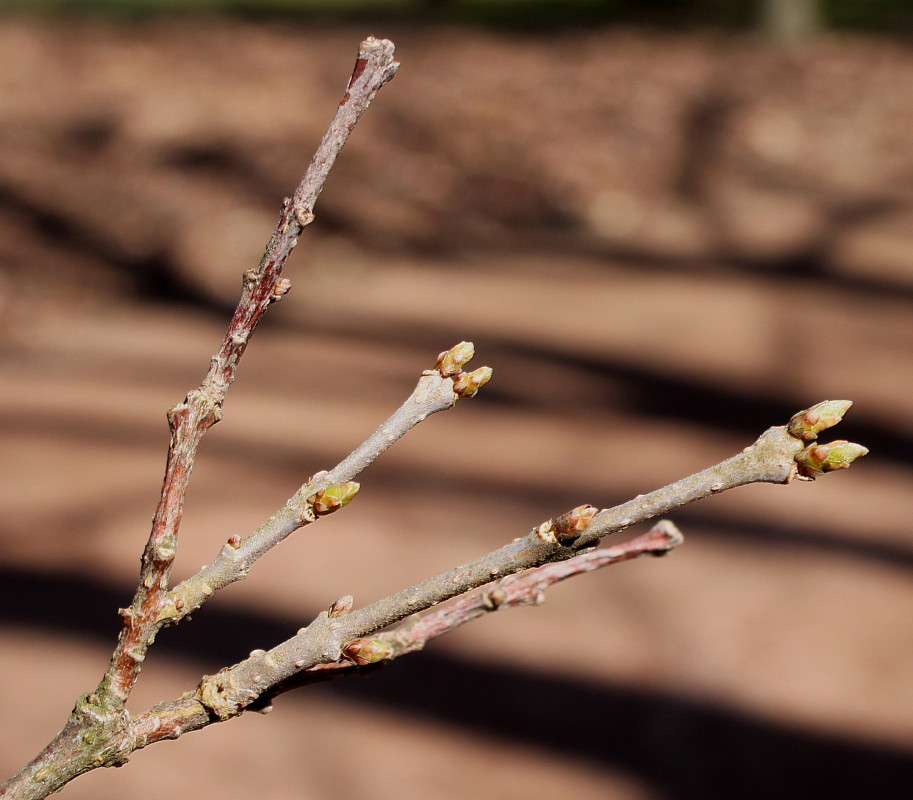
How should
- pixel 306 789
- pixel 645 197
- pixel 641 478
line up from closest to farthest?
pixel 306 789 < pixel 641 478 < pixel 645 197

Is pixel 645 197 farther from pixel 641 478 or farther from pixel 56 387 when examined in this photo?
pixel 56 387

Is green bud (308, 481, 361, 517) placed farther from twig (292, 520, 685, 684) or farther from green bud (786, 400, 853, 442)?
green bud (786, 400, 853, 442)

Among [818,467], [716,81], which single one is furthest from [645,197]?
[818,467]

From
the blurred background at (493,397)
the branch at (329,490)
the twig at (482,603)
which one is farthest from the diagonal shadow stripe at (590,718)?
the branch at (329,490)

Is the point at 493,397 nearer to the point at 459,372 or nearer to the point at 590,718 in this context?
the point at 590,718

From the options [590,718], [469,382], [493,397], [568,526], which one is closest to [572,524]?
[568,526]

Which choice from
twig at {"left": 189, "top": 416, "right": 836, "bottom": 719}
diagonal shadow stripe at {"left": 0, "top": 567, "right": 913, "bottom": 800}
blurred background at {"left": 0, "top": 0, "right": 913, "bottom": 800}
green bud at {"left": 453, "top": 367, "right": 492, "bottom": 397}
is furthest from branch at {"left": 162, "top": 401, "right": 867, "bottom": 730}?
diagonal shadow stripe at {"left": 0, "top": 567, "right": 913, "bottom": 800}
